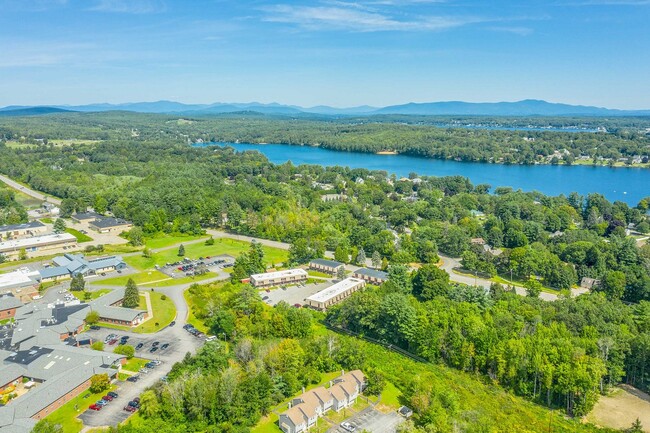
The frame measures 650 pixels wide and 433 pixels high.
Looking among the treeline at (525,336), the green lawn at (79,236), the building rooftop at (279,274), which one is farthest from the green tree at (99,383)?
the green lawn at (79,236)

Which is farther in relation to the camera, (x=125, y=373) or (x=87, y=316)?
(x=87, y=316)

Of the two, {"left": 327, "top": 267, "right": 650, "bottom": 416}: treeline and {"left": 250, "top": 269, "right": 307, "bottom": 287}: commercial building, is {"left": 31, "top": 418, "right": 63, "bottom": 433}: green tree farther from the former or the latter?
{"left": 250, "top": 269, "right": 307, "bottom": 287}: commercial building

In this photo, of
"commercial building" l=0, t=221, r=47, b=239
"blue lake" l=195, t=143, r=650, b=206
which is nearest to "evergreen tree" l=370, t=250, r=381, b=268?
"commercial building" l=0, t=221, r=47, b=239

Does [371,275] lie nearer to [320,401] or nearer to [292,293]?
[292,293]

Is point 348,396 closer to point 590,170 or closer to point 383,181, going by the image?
point 383,181

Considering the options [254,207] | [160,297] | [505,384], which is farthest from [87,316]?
[254,207]

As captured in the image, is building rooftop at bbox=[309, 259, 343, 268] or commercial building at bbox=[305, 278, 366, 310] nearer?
commercial building at bbox=[305, 278, 366, 310]
